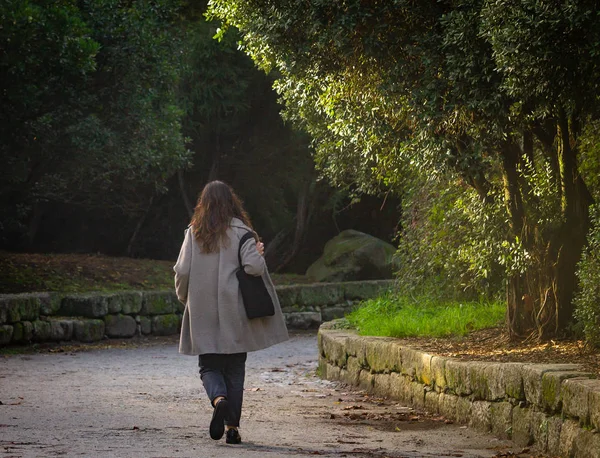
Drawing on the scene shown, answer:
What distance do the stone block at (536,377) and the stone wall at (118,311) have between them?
982 centimetres

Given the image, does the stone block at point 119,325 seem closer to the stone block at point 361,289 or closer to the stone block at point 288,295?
the stone block at point 288,295

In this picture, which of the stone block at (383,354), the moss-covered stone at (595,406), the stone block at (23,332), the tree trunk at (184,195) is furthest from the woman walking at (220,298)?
the tree trunk at (184,195)

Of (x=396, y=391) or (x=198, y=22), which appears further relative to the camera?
(x=198, y=22)

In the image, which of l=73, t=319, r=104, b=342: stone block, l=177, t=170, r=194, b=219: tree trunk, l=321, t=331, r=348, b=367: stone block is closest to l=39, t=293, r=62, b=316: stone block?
l=73, t=319, r=104, b=342: stone block

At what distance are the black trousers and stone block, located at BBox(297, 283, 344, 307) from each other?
13.5 meters

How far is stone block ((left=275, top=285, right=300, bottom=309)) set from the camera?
20.8m

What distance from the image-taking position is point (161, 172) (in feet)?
67.8

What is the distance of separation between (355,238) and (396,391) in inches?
→ 559

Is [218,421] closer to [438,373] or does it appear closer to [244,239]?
[244,239]

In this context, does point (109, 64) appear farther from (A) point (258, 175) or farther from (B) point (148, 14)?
(A) point (258, 175)

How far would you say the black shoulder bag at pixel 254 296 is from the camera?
7533 mm

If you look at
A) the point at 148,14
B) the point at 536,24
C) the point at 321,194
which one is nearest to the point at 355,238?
the point at 321,194

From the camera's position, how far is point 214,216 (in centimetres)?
775

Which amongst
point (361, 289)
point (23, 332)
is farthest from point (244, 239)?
point (361, 289)
